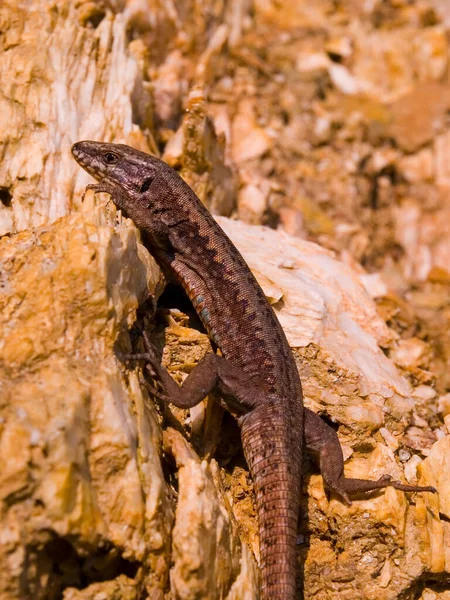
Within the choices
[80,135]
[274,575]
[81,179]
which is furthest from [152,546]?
[80,135]

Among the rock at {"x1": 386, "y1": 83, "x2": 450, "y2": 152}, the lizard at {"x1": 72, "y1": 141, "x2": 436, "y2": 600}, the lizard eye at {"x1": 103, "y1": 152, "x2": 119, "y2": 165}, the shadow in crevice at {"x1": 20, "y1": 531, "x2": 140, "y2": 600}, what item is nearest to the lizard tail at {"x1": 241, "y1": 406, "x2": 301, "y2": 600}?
the lizard at {"x1": 72, "y1": 141, "x2": 436, "y2": 600}

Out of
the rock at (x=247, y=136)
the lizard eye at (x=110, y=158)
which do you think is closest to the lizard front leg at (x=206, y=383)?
the lizard eye at (x=110, y=158)

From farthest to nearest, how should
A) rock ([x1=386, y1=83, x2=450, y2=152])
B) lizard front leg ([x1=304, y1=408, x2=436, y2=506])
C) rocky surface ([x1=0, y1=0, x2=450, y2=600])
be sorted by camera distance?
rock ([x1=386, y1=83, x2=450, y2=152]), lizard front leg ([x1=304, y1=408, x2=436, y2=506]), rocky surface ([x1=0, y1=0, x2=450, y2=600])

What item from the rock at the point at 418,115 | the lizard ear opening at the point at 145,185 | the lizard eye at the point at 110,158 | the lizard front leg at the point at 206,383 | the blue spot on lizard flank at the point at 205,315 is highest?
the rock at the point at 418,115

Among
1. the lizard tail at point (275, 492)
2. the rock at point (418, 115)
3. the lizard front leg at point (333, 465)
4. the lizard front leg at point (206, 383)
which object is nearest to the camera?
the lizard tail at point (275, 492)

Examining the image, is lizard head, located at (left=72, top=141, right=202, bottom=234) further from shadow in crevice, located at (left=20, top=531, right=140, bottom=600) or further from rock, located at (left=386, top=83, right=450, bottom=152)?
rock, located at (left=386, top=83, right=450, bottom=152)

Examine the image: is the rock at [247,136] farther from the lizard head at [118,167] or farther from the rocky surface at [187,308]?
the lizard head at [118,167]
